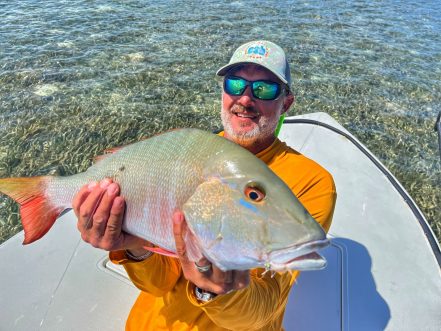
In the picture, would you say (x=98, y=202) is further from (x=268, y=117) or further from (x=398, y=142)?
(x=398, y=142)

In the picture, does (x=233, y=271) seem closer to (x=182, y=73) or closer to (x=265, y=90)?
(x=265, y=90)

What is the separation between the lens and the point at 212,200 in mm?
1457

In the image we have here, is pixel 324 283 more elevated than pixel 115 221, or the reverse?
pixel 115 221

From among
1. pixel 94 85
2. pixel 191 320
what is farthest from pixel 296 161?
pixel 94 85

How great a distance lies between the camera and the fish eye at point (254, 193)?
144cm

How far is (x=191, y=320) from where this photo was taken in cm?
226

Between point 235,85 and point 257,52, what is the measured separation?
0.30 meters

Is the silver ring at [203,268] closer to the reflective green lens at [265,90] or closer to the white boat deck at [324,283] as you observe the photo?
the reflective green lens at [265,90]

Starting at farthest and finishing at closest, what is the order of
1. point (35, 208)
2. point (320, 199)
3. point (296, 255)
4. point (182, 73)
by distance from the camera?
1. point (182, 73)
2. point (320, 199)
3. point (35, 208)
4. point (296, 255)

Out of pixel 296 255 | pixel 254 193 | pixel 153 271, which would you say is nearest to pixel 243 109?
pixel 153 271

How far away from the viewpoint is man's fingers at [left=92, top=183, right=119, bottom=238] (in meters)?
1.80

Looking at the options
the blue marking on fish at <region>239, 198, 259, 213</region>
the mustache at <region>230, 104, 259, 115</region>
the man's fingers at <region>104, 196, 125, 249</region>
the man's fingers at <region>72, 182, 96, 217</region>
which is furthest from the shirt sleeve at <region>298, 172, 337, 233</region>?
the man's fingers at <region>72, 182, 96, 217</region>

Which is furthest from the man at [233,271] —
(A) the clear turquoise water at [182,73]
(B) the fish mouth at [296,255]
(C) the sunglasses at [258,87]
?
(A) the clear turquoise water at [182,73]

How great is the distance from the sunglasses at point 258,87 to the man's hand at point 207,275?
1.62 metres
